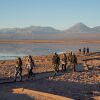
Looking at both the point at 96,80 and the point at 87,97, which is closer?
the point at 87,97

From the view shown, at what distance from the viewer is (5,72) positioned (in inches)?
1375

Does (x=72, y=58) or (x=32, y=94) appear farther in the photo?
(x=72, y=58)

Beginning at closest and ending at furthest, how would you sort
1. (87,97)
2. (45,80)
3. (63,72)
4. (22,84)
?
(87,97) → (22,84) → (45,80) → (63,72)

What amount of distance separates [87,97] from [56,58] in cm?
971

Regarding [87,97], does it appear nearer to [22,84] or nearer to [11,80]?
[22,84]

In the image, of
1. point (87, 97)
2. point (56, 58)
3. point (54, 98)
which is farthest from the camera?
point (56, 58)

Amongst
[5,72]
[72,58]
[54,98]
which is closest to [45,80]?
[72,58]

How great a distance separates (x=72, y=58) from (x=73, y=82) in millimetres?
5501

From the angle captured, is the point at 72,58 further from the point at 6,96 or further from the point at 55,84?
the point at 6,96

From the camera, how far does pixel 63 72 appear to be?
33.4 meters

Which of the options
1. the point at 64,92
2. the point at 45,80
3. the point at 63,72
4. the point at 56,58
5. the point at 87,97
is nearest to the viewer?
the point at 87,97

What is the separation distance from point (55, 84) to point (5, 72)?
931 cm

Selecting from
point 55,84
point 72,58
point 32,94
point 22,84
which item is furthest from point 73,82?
point 32,94

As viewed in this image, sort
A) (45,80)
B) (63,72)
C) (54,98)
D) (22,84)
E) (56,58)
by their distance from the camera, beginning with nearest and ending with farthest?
(54,98) → (22,84) → (45,80) → (56,58) → (63,72)
